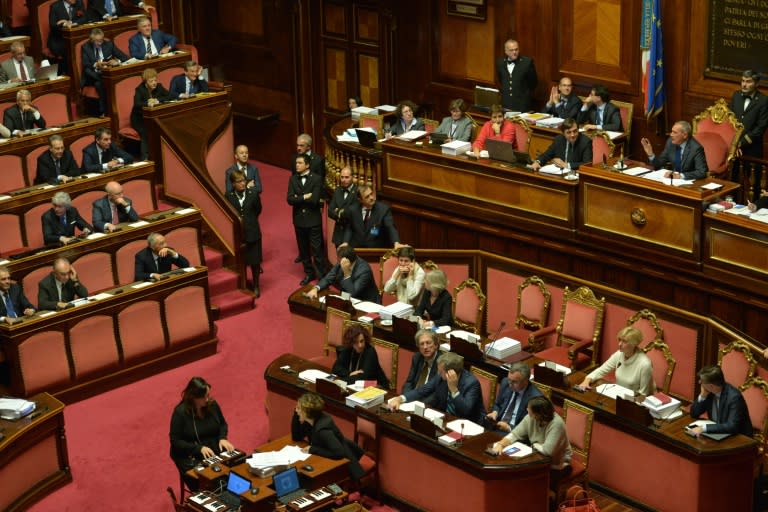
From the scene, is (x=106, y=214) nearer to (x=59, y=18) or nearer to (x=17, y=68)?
(x=17, y=68)

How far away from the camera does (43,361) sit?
1012cm

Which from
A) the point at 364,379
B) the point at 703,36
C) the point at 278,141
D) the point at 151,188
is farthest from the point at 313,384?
the point at 278,141

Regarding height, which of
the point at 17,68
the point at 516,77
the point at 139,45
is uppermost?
the point at 139,45

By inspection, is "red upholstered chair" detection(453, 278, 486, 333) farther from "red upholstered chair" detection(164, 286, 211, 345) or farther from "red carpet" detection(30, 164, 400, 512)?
"red upholstered chair" detection(164, 286, 211, 345)

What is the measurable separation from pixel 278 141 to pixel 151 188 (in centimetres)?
411

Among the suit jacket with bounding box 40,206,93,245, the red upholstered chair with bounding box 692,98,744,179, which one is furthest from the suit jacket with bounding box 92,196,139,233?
the red upholstered chair with bounding box 692,98,744,179

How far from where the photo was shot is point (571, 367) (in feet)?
31.0

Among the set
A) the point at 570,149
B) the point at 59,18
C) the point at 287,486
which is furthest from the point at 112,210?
the point at 287,486

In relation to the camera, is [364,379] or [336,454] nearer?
[336,454]

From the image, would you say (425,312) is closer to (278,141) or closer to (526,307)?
(526,307)

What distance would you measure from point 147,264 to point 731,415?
499 cm

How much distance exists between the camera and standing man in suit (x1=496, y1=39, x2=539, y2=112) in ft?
41.1

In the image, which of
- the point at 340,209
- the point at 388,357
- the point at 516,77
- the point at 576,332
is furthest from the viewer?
the point at 516,77

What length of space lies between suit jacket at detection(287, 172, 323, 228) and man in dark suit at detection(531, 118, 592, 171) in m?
2.29
